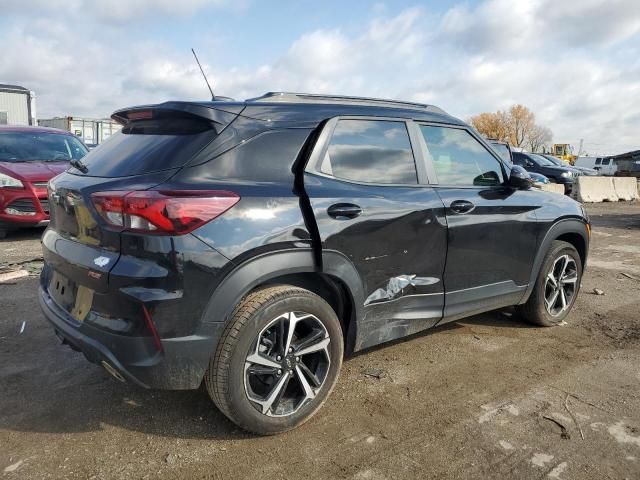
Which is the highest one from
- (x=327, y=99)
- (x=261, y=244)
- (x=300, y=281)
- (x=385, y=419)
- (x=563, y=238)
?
(x=327, y=99)

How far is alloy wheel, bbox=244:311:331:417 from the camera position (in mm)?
2660

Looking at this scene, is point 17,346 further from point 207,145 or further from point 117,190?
point 207,145

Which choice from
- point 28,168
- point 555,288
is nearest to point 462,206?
point 555,288

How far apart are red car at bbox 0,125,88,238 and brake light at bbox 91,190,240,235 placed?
193 inches

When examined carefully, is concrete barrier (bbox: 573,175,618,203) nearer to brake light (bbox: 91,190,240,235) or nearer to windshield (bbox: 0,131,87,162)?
windshield (bbox: 0,131,87,162)

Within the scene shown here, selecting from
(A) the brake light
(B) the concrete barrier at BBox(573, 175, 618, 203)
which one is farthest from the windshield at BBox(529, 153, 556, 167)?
(A) the brake light

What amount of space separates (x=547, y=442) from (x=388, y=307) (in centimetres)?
112

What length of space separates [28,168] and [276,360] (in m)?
6.65

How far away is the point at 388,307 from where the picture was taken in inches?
125

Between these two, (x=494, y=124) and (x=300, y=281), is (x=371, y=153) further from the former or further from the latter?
(x=494, y=124)

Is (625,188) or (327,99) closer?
(327,99)

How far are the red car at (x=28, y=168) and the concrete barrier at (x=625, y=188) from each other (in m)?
19.1

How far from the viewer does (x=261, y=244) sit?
8.36ft

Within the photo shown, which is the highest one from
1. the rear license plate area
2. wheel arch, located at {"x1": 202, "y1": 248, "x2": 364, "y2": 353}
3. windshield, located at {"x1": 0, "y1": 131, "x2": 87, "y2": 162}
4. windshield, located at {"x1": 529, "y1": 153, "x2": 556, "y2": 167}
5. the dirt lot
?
windshield, located at {"x1": 529, "y1": 153, "x2": 556, "y2": 167}
